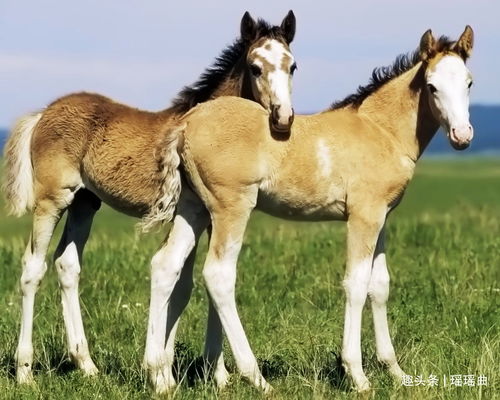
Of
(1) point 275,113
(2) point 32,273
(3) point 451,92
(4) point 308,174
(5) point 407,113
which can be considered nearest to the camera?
(3) point 451,92

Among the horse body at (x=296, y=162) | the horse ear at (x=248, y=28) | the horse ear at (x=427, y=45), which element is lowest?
the horse body at (x=296, y=162)

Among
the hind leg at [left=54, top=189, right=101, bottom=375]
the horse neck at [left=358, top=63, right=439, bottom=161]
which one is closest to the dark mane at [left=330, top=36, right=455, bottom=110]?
the horse neck at [left=358, top=63, right=439, bottom=161]

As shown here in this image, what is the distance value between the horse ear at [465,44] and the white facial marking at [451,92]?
108 millimetres

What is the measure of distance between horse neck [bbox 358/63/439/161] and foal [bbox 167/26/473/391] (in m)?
0.03

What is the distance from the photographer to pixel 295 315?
8148 millimetres

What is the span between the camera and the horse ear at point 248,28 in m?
7.03

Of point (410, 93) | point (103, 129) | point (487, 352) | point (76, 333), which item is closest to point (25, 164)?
point (103, 129)

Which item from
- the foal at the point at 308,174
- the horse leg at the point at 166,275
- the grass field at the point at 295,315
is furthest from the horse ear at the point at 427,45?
the grass field at the point at 295,315

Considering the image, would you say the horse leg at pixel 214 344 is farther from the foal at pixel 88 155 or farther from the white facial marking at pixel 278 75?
the white facial marking at pixel 278 75

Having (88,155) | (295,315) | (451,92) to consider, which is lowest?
(295,315)

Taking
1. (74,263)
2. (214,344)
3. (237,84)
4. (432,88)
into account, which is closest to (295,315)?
(214,344)

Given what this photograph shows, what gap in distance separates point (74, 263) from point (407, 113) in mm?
2621

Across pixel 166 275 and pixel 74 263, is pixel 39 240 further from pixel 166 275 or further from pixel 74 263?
pixel 166 275

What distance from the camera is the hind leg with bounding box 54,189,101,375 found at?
7.07 metres
